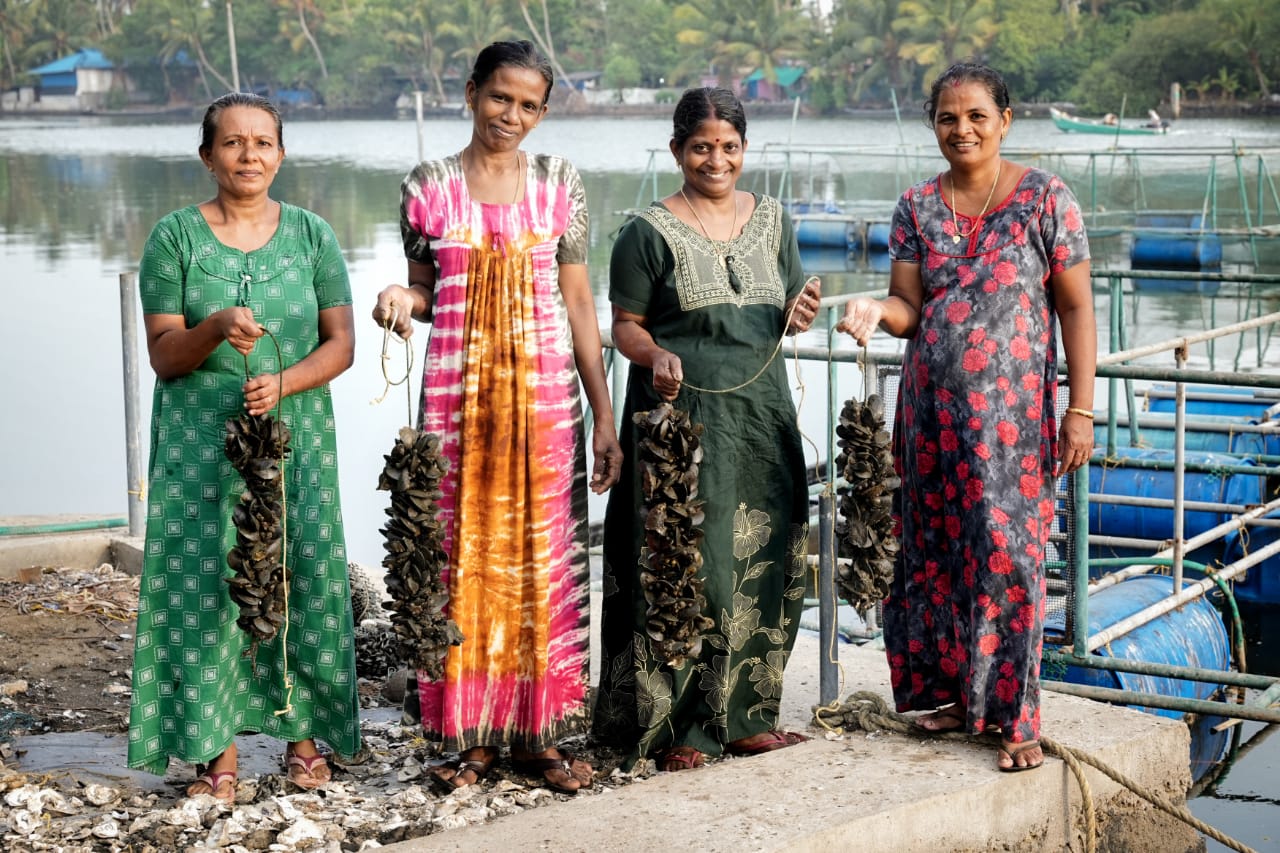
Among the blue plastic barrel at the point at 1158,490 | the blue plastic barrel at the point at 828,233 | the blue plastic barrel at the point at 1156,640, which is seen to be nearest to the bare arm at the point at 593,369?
the blue plastic barrel at the point at 1156,640

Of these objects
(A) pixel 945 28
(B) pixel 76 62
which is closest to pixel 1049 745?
(A) pixel 945 28

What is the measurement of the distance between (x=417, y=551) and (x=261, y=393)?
459 millimetres

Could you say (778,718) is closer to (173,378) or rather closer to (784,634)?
(784,634)

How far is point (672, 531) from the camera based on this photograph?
327 centimetres

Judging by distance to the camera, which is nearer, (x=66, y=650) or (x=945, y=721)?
(x=945, y=721)

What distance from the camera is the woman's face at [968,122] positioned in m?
3.20

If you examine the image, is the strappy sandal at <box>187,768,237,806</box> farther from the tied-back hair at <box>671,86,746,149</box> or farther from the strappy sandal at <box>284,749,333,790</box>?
the tied-back hair at <box>671,86,746,149</box>

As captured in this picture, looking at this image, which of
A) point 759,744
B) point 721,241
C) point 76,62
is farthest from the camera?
point 76,62

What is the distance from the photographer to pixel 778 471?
3.43m

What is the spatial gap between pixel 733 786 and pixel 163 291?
160 cm

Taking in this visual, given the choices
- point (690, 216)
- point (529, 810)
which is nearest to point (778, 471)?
point (690, 216)

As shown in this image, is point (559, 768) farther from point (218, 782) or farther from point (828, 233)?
point (828, 233)

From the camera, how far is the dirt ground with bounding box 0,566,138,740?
411cm

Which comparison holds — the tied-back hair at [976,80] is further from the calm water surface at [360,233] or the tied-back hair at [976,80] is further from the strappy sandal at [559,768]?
the strappy sandal at [559,768]
